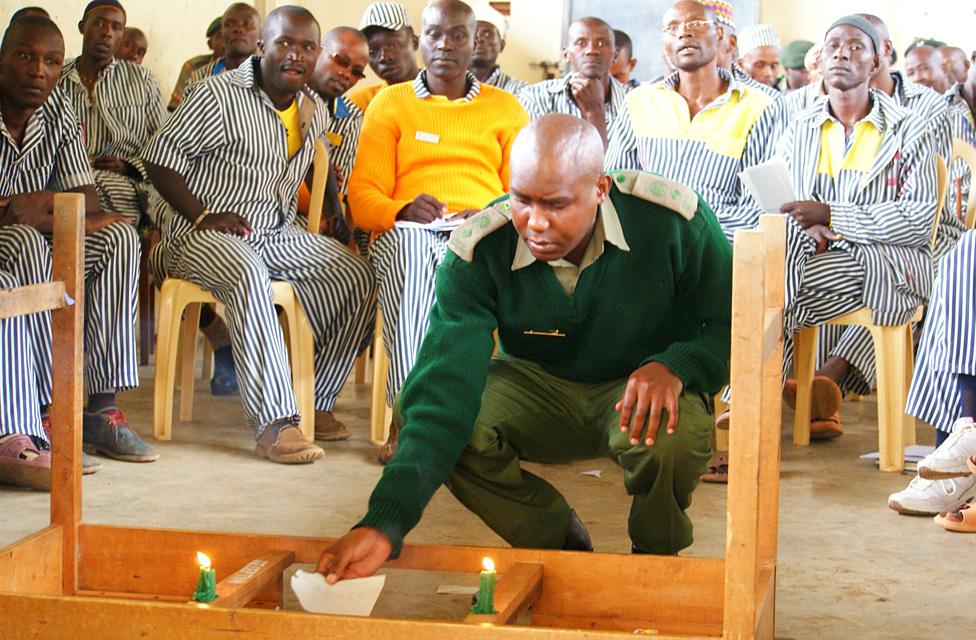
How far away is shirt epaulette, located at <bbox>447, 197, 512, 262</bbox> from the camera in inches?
102

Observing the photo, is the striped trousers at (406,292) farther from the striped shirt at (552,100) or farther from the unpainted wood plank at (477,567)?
the unpainted wood plank at (477,567)

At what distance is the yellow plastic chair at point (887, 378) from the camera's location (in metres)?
4.02

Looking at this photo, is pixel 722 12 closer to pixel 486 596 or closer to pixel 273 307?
pixel 273 307

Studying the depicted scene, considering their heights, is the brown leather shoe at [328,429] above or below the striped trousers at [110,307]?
below

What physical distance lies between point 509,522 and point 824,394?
87.7 inches

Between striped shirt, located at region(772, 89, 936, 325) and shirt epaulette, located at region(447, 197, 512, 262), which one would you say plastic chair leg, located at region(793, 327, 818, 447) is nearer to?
striped shirt, located at region(772, 89, 936, 325)

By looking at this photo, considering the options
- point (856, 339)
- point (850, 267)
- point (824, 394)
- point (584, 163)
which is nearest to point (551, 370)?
point (584, 163)

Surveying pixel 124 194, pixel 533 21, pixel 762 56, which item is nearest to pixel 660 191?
pixel 124 194

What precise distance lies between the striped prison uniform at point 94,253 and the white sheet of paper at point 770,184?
1.93 m

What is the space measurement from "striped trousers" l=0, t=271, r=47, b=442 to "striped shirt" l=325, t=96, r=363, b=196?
1.85 metres

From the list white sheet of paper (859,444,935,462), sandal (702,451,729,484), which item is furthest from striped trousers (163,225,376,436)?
white sheet of paper (859,444,935,462)

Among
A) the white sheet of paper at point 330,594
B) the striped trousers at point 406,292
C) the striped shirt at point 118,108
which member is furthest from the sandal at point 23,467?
the striped shirt at point 118,108

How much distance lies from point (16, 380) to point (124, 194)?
172 cm

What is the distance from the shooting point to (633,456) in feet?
8.05
